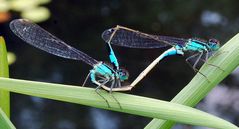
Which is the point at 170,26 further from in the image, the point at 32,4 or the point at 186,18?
the point at 32,4

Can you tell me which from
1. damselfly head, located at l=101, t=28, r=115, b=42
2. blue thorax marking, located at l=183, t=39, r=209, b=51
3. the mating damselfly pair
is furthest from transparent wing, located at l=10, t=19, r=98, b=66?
blue thorax marking, located at l=183, t=39, r=209, b=51

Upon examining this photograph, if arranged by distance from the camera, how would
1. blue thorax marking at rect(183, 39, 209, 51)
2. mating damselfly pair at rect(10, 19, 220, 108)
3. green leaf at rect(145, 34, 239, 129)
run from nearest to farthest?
green leaf at rect(145, 34, 239, 129) < mating damselfly pair at rect(10, 19, 220, 108) < blue thorax marking at rect(183, 39, 209, 51)

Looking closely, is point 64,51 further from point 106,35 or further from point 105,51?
point 105,51

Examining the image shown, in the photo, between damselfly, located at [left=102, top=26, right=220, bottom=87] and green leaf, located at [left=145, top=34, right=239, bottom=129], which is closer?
green leaf, located at [left=145, top=34, right=239, bottom=129]

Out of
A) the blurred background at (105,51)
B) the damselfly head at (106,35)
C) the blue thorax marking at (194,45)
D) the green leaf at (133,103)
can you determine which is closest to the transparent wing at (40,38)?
the damselfly head at (106,35)

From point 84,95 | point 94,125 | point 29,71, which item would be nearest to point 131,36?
point 84,95

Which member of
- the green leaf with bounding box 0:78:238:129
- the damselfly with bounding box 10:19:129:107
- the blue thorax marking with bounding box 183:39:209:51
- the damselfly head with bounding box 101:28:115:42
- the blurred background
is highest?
the green leaf with bounding box 0:78:238:129

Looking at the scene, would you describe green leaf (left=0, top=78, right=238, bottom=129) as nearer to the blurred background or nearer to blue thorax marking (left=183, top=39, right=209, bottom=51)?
blue thorax marking (left=183, top=39, right=209, bottom=51)
